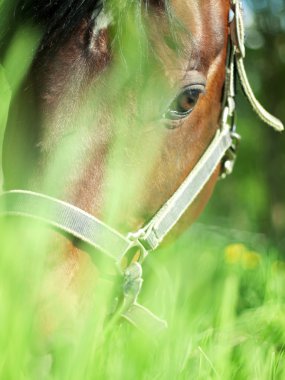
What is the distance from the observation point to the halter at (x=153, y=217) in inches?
62.5

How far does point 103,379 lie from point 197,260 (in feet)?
6.03

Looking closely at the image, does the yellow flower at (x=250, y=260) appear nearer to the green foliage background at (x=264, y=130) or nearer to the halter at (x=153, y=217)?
the halter at (x=153, y=217)

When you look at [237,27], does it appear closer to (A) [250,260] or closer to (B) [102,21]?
(B) [102,21]

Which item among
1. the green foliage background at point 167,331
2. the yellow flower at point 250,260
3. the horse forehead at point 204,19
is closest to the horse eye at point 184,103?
the horse forehead at point 204,19

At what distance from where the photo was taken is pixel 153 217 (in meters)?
1.90

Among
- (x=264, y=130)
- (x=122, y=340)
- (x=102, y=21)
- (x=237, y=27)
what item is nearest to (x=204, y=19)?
(x=237, y=27)

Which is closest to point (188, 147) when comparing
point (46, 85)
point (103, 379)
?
point (46, 85)

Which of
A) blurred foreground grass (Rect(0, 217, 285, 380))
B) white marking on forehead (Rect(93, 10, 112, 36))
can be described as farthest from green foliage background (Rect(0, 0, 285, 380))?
white marking on forehead (Rect(93, 10, 112, 36))

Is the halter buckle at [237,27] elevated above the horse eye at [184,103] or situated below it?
below

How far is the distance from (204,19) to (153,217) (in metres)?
0.61

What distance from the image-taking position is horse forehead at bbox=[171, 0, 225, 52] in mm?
1983

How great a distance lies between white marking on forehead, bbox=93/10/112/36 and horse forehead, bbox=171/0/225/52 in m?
0.26

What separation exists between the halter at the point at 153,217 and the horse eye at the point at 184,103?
21cm

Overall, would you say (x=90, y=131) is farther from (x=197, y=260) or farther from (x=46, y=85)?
(x=197, y=260)
